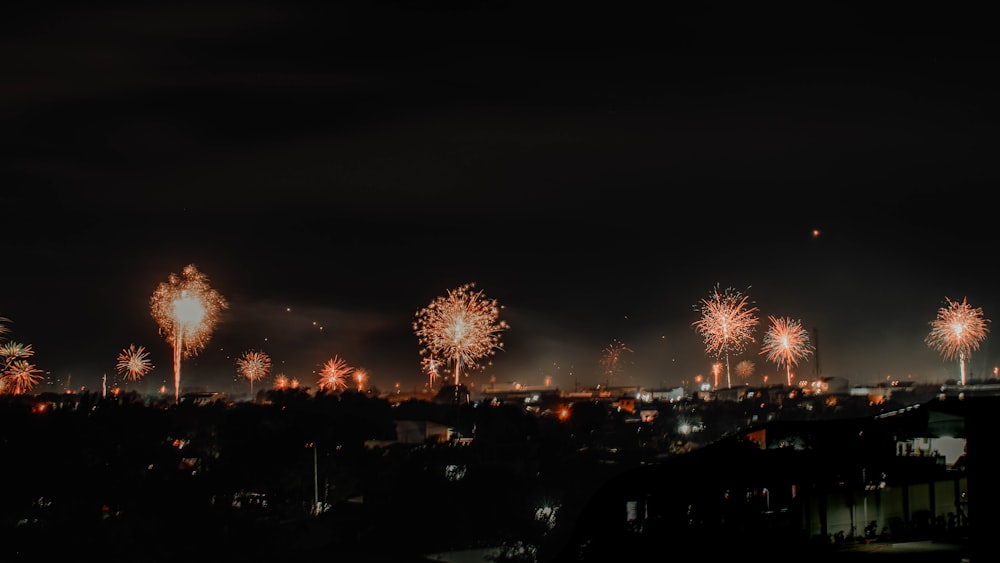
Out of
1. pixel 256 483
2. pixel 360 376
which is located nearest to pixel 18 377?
pixel 256 483

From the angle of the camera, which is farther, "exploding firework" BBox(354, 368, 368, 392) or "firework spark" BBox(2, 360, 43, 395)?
"exploding firework" BBox(354, 368, 368, 392)

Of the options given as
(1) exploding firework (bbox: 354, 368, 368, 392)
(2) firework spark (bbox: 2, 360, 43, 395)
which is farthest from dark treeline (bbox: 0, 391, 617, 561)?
(1) exploding firework (bbox: 354, 368, 368, 392)

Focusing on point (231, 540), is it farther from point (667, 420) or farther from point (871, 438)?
point (667, 420)

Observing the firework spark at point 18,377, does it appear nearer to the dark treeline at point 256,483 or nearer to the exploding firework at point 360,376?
the dark treeline at point 256,483

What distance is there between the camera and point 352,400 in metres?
70.8

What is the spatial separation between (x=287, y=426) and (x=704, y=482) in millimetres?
41335

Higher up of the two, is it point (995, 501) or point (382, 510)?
point (995, 501)

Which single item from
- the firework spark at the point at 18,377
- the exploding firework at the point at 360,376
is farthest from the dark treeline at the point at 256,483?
the exploding firework at the point at 360,376

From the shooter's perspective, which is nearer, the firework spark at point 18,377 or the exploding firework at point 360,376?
the firework spark at point 18,377

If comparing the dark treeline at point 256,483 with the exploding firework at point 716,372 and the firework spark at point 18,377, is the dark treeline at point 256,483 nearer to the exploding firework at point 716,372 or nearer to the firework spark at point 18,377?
the firework spark at point 18,377

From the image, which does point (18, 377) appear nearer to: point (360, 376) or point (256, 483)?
point (256, 483)

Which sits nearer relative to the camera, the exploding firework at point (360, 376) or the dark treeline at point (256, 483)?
the dark treeline at point (256, 483)

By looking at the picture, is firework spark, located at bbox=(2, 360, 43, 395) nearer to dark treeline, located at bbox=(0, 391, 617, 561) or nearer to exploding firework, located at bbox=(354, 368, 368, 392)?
dark treeline, located at bbox=(0, 391, 617, 561)

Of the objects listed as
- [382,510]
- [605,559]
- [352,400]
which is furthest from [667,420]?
[605,559]
